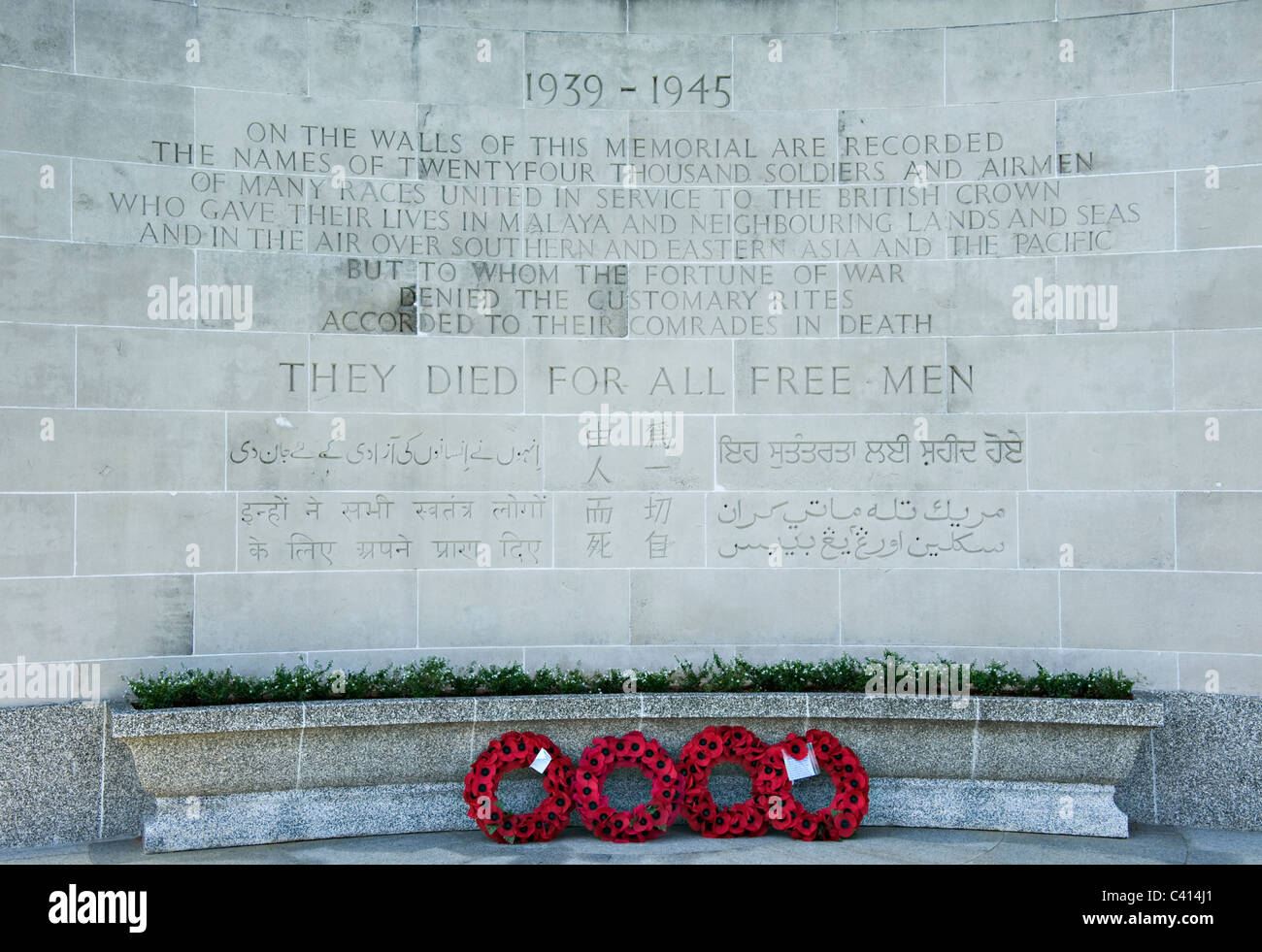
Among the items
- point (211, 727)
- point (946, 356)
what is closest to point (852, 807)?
point (946, 356)

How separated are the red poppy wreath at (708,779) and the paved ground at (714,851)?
0.13 metres

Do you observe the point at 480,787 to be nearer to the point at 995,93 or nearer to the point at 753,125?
the point at 753,125

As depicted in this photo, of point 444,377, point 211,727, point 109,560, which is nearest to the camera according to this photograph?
point 211,727

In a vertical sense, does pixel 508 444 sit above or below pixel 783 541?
above

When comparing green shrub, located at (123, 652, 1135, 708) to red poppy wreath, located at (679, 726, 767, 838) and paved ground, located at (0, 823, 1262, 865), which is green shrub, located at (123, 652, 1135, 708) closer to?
red poppy wreath, located at (679, 726, 767, 838)

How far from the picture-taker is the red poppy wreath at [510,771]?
9.38 meters

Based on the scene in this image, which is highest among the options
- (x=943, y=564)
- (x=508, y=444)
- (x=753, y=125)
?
(x=753, y=125)

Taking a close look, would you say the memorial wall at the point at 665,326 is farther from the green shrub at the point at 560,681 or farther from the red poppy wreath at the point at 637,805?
the red poppy wreath at the point at 637,805

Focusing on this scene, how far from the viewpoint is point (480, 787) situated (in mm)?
9383

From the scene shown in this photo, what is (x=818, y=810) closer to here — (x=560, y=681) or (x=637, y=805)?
(x=637, y=805)

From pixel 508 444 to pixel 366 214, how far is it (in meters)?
2.47

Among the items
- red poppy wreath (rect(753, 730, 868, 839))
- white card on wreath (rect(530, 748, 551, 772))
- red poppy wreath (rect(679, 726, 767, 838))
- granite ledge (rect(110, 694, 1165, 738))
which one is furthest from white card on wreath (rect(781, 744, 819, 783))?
white card on wreath (rect(530, 748, 551, 772))

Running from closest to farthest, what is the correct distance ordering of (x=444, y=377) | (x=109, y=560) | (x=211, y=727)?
1. (x=211, y=727)
2. (x=109, y=560)
3. (x=444, y=377)

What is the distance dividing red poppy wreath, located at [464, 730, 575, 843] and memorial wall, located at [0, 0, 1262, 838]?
1.28m
